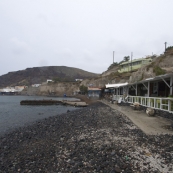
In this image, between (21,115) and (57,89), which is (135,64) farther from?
(57,89)

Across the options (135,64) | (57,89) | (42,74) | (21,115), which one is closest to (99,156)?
(21,115)

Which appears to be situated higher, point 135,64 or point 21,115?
point 135,64

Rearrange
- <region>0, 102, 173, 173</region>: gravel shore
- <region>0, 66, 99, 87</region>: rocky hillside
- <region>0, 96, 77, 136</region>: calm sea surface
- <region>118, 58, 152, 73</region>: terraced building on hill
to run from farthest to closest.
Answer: <region>0, 66, 99, 87</region>: rocky hillside < <region>118, 58, 152, 73</region>: terraced building on hill < <region>0, 96, 77, 136</region>: calm sea surface < <region>0, 102, 173, 173</region>: gravel shore

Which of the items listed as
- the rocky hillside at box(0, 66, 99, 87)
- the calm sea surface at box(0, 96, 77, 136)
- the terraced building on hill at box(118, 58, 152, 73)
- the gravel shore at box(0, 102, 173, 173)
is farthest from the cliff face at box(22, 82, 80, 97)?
the gravel shore at box(0, 102, 173, 173)

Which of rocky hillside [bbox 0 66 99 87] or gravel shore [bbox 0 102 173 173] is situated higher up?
rocky hillside [bbox 0 66 99 87]

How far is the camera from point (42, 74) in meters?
177

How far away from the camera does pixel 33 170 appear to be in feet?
16.3

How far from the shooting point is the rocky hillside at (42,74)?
171m

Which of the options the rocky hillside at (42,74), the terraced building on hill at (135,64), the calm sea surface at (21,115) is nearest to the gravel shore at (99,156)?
the calm sea surface at (21,115)

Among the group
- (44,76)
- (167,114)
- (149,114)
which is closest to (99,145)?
(167,114)

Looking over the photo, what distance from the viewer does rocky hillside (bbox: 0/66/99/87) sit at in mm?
170637

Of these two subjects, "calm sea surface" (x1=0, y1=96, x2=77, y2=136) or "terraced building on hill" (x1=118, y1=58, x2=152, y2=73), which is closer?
"calm sea surface" (x1=0, y1=96, x2=77, y2=136)

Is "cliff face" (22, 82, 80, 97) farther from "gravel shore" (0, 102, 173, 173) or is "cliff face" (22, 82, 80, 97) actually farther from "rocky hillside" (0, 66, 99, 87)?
"gravel shore" (0, 102, 173, 173)

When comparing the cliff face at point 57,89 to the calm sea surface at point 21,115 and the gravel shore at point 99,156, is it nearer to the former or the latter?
the calm sea surface at point 21,115
